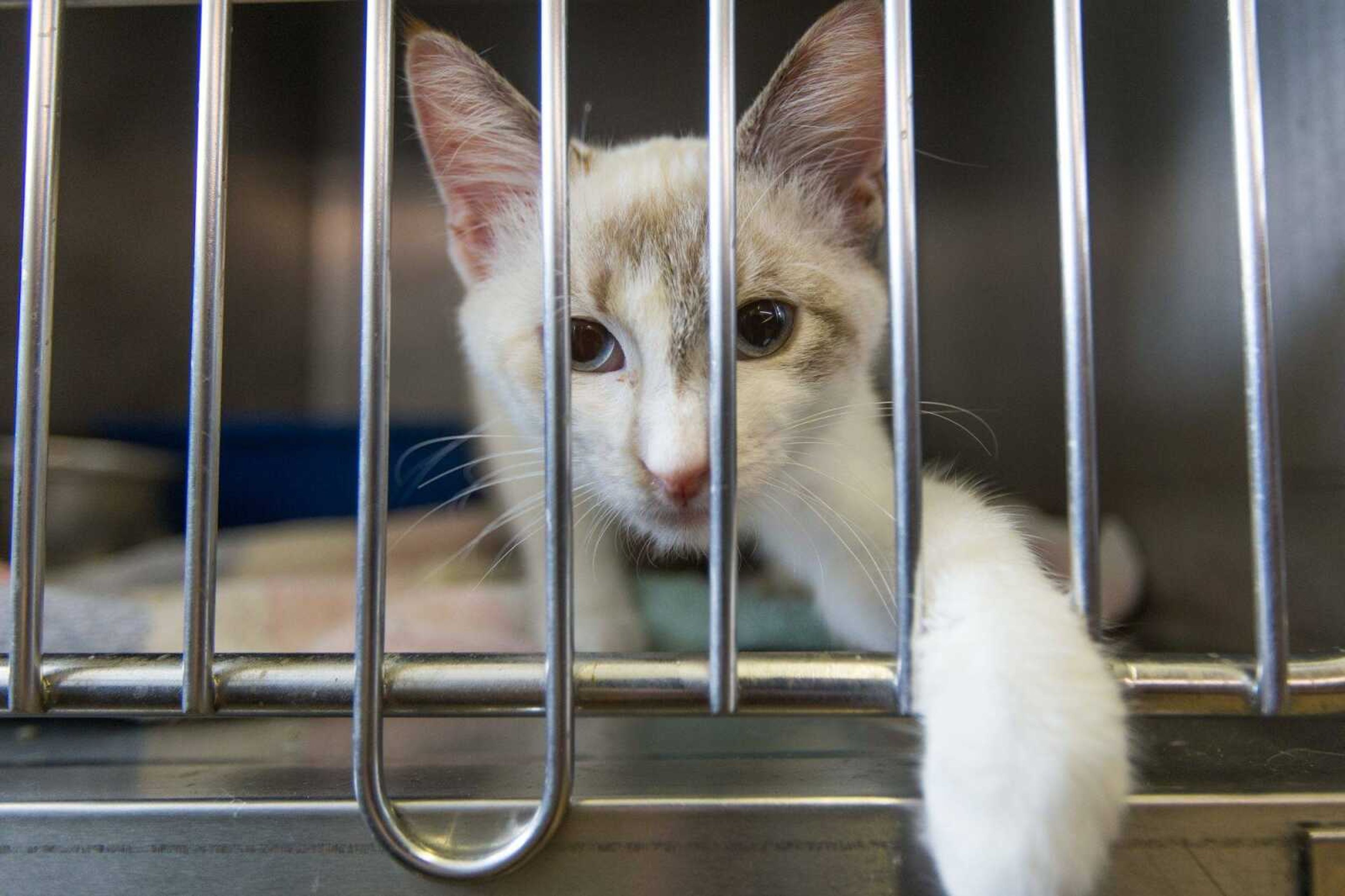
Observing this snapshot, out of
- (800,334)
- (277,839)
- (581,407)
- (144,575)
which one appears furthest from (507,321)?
(144,575)

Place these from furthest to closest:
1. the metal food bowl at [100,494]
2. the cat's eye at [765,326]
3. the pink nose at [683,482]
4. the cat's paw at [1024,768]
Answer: the metal food bowl at [100,494] → the cat's eye at [765,326] → the pink nose at [683,482] → the cat's paw at [1024,768]

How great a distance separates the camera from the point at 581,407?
744mm

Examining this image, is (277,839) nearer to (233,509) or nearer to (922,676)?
(922,676)

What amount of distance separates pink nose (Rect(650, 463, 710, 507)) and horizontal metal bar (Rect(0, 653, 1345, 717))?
0.17 m

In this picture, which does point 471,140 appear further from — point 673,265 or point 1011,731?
point 1011,731

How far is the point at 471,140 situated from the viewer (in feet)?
2.66

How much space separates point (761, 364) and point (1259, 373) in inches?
15.3

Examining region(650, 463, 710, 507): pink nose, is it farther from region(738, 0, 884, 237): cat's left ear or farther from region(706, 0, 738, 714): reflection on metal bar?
region(738, 0, 884, 237): cat's left ear

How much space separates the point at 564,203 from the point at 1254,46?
43 centimetres

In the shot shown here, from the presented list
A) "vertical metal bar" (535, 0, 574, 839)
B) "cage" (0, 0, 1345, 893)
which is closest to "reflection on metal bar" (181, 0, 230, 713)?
"cage" (0, 0, 1345, 893)

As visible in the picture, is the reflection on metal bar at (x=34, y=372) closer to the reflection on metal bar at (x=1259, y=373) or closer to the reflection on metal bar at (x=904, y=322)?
the reflection on metal bar at (x=904, y=322)

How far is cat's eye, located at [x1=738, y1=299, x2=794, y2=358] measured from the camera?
0.76 meters

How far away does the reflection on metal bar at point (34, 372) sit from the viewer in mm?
490

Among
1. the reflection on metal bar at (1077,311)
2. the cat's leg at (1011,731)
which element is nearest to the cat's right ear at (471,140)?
the reflection on metal bar at (1077,311)
